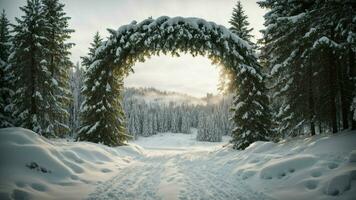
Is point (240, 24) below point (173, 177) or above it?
above

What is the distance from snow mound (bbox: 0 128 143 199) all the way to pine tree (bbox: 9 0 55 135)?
13.1 m

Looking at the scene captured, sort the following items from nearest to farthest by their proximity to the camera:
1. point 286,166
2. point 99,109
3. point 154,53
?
point 286,166
point 99,109
point 154,53

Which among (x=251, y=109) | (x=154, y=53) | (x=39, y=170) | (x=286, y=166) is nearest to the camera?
(x=39, y=170)

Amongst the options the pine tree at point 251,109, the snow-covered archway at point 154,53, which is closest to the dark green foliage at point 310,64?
the pine tree at point 251,109

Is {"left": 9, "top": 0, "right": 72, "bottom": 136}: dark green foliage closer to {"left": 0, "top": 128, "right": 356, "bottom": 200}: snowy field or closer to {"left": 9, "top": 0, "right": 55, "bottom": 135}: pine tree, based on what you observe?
{"left": 9, "top": 0, "right": 55, "bottom": 135}: pine tree

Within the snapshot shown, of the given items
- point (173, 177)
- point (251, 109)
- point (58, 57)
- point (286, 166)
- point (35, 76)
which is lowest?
point (173, 177)

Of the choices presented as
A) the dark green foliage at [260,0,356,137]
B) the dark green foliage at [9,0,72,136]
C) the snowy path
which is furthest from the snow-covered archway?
the snowy path

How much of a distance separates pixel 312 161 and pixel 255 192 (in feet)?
7.87

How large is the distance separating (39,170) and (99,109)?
9396 millimetres

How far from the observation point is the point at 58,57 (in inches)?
917

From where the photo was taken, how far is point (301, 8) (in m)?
14.3

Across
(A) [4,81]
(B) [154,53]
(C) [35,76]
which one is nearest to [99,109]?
(B) [154,53]

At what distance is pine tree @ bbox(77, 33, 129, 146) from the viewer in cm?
1672

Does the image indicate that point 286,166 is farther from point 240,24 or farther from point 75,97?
point 75,97
